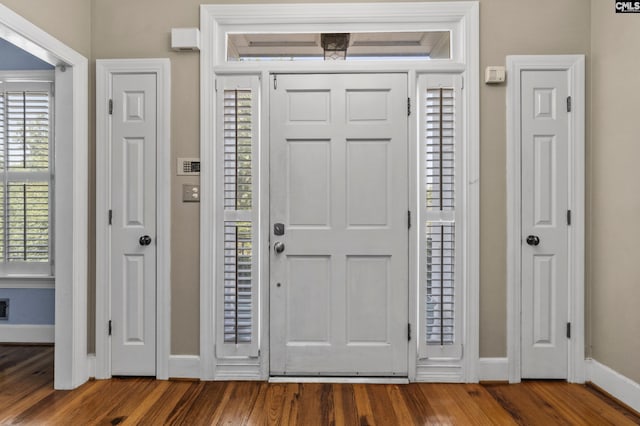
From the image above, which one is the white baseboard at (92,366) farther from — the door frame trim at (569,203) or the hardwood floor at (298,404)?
the door frame trim at (569,203)

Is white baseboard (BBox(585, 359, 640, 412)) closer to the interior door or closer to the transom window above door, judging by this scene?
the interior door

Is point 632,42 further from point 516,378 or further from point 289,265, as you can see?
point 289,265

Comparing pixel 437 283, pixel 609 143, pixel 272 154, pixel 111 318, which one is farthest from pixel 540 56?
pixel 111 318

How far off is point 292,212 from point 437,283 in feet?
3.49

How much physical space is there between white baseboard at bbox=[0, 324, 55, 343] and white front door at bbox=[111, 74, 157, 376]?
3.81 ft

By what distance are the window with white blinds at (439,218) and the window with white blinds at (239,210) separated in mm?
1117

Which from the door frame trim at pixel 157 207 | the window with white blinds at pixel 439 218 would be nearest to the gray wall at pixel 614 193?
the window with white blinds at pixel 439 218

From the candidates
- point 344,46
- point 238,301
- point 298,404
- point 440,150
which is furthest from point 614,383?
point 344,46

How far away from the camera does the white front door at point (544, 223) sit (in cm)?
276

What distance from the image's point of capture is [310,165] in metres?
2.82

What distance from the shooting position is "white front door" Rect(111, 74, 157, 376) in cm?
281

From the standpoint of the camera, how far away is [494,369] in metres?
2.77

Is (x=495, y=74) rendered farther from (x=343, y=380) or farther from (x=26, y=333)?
(x=26, y=333)

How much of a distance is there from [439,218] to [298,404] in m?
1.44
